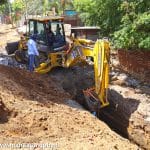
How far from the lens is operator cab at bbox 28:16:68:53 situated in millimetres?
17281

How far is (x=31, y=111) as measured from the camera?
38.5ft

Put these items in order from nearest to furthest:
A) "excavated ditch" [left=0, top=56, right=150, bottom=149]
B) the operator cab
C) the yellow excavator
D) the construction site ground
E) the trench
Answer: the construction site ground, "excavated ditch" [left=0, top=56, right=150, bottom=149], the trench, the yellow excavator, the operator cab

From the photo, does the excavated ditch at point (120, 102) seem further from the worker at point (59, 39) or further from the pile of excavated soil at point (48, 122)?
the pile of excavated soil at point (48, 122)

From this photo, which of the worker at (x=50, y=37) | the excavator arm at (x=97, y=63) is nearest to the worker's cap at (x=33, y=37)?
the worker at (x=50, y=37)

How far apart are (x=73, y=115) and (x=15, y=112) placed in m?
1.78

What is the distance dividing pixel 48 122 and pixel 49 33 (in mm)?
6885

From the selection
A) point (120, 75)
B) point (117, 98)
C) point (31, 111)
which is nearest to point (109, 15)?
point (120, 75)

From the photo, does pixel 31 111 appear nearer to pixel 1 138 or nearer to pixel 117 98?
pixel 1 138

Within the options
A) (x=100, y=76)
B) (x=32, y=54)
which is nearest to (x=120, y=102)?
(x=100, y=76)

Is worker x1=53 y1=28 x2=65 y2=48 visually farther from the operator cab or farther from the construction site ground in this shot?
the construction site ground

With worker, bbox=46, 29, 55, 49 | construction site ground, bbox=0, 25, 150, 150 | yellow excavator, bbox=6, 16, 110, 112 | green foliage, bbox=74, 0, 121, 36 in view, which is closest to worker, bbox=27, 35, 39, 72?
yellow excavator, bbox=6, 16, 110, 112

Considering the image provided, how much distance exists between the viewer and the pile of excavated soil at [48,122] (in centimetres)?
998

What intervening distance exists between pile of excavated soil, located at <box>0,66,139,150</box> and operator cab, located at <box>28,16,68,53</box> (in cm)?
287

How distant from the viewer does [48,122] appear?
36.5 feet
